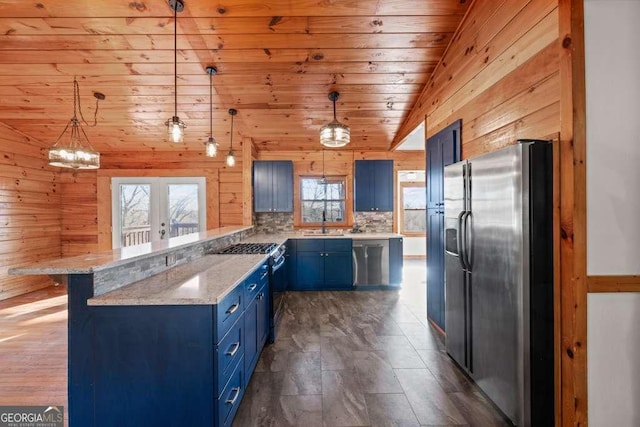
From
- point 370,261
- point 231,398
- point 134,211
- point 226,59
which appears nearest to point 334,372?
point 231,398

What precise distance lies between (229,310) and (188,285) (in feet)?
1.00

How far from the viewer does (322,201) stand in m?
5.42

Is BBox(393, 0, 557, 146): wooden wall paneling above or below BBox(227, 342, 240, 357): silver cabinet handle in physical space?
above

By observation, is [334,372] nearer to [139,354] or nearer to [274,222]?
[139,354]

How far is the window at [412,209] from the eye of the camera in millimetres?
Answer: 7359

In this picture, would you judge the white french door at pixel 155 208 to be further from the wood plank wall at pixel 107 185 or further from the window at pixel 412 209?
the window at pixel 412 209

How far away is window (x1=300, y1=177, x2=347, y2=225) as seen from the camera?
542 cm

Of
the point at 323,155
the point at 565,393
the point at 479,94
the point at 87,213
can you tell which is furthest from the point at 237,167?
the point at 565,393

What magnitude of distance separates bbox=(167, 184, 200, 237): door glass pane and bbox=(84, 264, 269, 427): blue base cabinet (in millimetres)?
4146

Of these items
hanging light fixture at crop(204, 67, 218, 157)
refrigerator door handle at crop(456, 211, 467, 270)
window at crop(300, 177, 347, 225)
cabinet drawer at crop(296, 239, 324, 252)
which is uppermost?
hanging light fixture at crop(204, 67, 218, 157)

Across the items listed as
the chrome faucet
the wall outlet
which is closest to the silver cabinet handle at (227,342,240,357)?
the wall outlet

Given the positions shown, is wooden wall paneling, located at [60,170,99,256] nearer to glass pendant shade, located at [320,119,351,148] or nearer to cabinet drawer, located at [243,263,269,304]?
cabinet drawer, located at [243,263,269,304]

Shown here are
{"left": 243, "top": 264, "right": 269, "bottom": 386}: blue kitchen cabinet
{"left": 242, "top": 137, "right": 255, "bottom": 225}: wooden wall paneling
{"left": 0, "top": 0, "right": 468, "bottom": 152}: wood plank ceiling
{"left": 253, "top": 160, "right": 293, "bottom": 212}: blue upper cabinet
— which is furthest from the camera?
{"left": 253, "top": 160, "right": 293, "bottom": 212}: blue upper cabinet

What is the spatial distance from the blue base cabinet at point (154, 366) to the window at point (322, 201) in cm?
396
